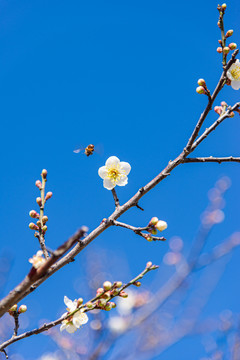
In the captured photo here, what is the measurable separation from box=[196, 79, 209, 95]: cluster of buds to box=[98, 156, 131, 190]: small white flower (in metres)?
0.94

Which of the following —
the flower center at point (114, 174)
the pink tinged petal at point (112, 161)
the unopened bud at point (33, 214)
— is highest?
the pink tinged petal at point (112, 161)

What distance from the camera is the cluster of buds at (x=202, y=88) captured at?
7.61 ft

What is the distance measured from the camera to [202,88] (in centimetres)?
238

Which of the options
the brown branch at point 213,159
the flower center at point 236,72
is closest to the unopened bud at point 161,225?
the brown branch at point 213,159

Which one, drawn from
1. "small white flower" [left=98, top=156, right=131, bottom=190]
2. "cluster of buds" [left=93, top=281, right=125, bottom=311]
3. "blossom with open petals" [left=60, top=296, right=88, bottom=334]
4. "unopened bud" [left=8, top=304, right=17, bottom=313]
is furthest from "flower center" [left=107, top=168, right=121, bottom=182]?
"unopened bud" [left=8, top=304, right=17, bottom=313]

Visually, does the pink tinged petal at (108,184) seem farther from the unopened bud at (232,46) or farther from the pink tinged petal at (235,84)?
the unopened bud at (232,46)

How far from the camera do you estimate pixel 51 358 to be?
7.57 m

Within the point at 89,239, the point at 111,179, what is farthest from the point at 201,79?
the point at 89,239

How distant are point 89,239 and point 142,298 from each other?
171 inches

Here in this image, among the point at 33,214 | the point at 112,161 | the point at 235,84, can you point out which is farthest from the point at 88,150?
the point at 235,84

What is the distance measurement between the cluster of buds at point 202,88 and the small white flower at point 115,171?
938 mm

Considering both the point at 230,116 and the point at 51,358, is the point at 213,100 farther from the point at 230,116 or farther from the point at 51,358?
the point at 51,358

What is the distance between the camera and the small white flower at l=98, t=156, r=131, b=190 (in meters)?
2.93

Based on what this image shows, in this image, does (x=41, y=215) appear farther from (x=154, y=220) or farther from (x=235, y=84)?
(x=235, y=84)
